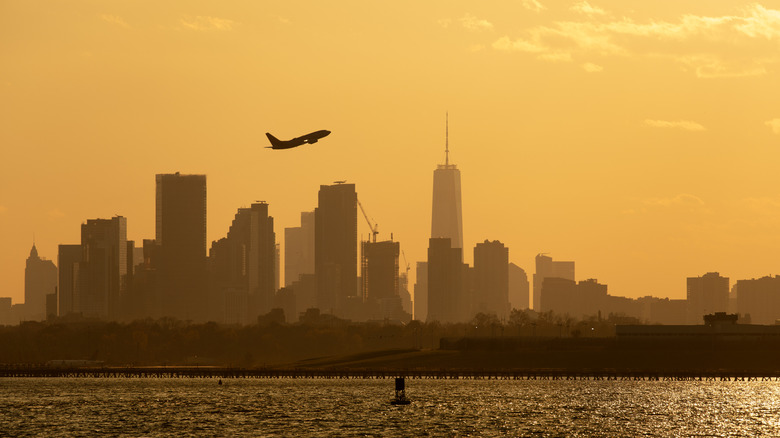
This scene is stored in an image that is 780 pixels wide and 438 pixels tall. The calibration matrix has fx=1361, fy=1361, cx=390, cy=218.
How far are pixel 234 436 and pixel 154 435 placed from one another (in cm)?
1111

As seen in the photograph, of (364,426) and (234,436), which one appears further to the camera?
(364,426)

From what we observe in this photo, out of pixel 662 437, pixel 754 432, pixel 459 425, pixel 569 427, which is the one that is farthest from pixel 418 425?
pixel 754 432

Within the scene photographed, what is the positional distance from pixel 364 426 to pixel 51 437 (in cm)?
4342

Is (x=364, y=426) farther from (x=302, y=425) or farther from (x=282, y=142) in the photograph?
(x=282, y=142)

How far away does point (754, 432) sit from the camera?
194 metres

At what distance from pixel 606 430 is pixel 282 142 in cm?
6133

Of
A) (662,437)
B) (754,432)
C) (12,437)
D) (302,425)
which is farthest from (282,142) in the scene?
(754,432)

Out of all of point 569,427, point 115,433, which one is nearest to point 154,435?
point 115,433

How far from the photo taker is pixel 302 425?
19650 centimetres

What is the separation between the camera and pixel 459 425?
19650 cm

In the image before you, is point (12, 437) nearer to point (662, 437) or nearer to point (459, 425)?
point (459, 425)

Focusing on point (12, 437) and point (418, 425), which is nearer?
point (12, 437)

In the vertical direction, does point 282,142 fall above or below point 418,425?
above

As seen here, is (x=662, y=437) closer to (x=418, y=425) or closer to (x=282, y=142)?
(x=418, y=425)
